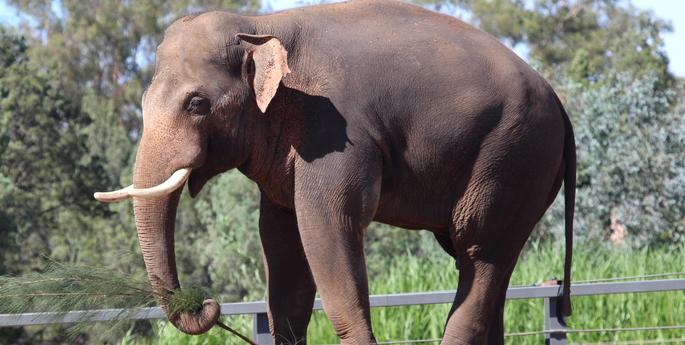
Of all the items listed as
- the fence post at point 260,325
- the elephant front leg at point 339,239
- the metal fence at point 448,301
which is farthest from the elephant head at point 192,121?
the fence post at point 260,325

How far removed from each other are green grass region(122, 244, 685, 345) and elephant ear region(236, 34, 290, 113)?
3907mm

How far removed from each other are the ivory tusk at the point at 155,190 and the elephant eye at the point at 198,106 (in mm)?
193

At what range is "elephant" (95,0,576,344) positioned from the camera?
13.6ft

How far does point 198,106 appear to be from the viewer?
164 inches

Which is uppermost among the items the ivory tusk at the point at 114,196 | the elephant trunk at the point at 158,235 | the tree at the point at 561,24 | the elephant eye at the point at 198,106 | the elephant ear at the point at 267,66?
the tree at the point at 561,24

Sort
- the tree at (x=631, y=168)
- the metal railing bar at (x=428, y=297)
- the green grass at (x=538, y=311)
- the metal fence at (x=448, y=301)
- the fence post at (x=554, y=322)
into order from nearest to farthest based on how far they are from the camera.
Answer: the metal railing bar at (x=428, y=297) → the metal fence at (x=448, y=301) → the fence post at (x=554, y=322) → the green grass at (x=538, y=311) → the tree at (x=631, y=168)

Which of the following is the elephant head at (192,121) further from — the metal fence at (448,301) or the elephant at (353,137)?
the metal fence at (448,301)

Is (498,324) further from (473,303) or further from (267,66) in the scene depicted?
(267,66)

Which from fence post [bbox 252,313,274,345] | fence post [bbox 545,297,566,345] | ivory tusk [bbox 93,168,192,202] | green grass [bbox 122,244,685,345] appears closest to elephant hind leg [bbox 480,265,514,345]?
ivory tusk [bbox 93,168,192,202]

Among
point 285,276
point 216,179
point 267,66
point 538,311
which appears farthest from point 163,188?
point 216,179

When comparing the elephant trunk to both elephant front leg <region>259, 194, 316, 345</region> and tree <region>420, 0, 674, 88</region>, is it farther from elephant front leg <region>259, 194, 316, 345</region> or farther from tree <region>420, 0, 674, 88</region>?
tree <region>420, 0, 674, 88</region>

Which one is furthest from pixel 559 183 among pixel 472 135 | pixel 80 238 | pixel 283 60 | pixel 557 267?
pixel 80 238

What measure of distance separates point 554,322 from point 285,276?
2.64 metres

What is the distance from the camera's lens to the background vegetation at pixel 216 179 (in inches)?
588
